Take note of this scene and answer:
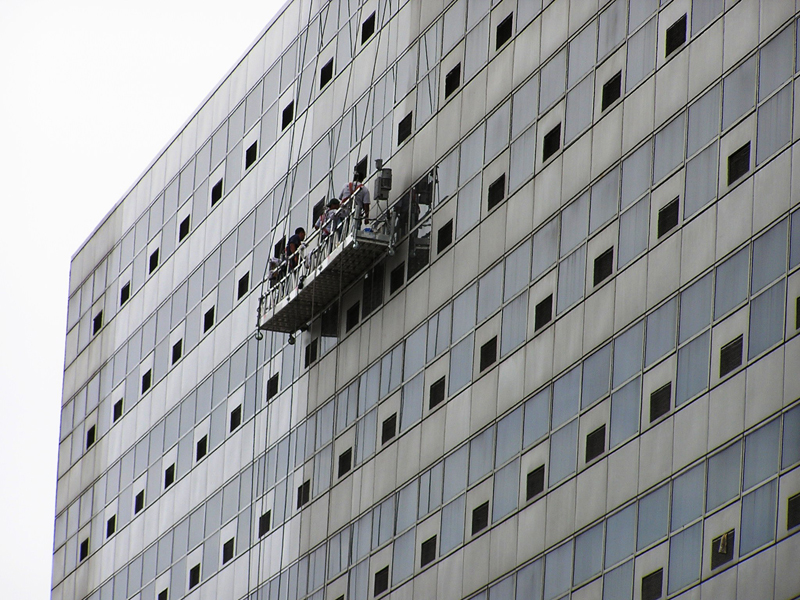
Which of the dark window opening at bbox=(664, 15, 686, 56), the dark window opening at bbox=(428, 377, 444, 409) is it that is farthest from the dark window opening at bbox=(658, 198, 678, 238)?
the dark window opening at bbox=(428, 377, 444, 409)

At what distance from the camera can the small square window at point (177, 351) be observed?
74812mm

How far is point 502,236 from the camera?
5259 cm

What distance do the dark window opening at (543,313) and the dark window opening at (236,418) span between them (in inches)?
813

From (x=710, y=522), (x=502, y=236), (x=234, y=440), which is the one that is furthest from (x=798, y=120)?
(x=234, y=440)

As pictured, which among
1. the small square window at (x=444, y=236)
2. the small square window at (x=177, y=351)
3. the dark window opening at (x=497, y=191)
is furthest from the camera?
the small square window at (x=177, y=351)

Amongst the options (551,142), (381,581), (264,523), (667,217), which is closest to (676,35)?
(667,217)

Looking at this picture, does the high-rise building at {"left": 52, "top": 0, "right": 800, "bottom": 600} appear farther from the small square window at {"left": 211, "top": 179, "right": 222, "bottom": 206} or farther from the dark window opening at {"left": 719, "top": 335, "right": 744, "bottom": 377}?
the small square window at {"left": 211, "top": 179, "right": 222, "bottom": 206}

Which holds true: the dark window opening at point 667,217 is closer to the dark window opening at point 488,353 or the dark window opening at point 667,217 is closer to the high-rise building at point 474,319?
the high-rise building at point 474,319

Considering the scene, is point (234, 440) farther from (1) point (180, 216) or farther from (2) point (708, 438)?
(2) point (708, 438)

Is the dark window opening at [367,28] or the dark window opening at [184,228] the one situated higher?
the dark window opening at [184,228]

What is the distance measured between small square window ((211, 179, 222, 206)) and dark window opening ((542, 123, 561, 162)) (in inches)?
966

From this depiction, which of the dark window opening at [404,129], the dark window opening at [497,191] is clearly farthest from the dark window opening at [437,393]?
the dark window opening at [404,129]

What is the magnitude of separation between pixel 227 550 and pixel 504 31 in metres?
22.9

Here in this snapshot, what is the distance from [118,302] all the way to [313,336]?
2200 cm
